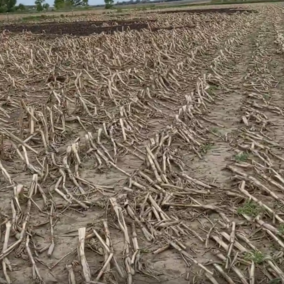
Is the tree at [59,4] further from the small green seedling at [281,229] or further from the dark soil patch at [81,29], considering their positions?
the small green seedling at [281,229]

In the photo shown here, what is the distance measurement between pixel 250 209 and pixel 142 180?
1346 millimetres

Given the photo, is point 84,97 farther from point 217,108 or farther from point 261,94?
point 261,94

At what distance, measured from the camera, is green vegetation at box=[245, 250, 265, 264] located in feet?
14.2

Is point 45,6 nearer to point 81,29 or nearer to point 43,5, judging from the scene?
point 43,5

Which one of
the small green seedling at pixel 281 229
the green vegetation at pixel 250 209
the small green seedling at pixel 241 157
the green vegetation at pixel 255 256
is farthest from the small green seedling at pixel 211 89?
the green vegetation at pixel 255 256

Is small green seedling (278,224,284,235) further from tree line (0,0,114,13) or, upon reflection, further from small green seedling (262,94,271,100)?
tree line (0,0,114,13)

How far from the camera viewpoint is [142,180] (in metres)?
6.03

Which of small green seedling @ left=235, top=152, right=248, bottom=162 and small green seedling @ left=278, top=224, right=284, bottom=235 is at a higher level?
small green seedling @ left=278, top=224, right=284, bottom=235

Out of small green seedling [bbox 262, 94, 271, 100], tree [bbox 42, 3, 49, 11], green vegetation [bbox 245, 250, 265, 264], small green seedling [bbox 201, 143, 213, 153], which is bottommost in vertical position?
tree [bbox 42, 3, 49, 11]

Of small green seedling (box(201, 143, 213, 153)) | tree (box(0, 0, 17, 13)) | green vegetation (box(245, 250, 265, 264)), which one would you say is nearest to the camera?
green vegetation (box(245, 250, 265, 264))

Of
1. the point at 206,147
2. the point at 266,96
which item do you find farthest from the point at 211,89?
the point at 206,147

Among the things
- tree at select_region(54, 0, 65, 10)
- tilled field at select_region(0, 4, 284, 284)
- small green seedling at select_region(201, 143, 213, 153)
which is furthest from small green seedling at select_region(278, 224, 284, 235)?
tree at select_region(54, 0, 65, 10)

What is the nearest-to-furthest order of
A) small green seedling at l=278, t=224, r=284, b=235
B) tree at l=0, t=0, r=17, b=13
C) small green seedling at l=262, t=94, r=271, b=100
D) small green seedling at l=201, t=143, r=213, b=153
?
small green seedling at l=278, t=224, r=284, b=235
small green seedling at l=201, t=143, r=213, b=153
small green seedling at l=262, t=94, r=271, b=100
tree at l=0, t=0, r=17, b=13

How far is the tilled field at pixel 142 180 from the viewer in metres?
4.46
